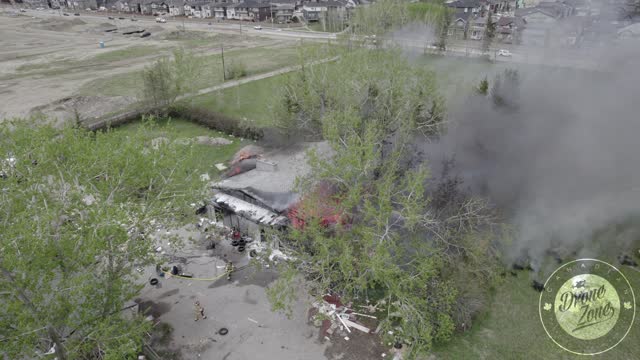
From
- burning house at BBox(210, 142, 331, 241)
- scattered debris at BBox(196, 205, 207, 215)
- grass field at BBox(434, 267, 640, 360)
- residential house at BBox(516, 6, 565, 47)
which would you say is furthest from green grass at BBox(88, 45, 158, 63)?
grass field at BBox(434, 267, 640, 360)

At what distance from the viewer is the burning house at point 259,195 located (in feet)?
68.5

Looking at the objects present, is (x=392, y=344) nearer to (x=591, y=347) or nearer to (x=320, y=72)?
(x=591, y=347)

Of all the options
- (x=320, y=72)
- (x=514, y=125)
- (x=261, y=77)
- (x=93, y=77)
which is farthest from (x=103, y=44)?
(x=514, y=125)

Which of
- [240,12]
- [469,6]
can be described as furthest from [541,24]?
[240,12]

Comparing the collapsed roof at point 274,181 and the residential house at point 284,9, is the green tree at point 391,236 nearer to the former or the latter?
the collapsed roof at point 274,181

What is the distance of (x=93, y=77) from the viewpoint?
2079 inches

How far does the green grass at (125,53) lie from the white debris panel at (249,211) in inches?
1993

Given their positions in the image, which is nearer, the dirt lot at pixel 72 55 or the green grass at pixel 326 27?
the dirt lot at pixel 72 55

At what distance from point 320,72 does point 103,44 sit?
6056cm

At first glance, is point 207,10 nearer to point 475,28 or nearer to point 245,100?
point 475,28

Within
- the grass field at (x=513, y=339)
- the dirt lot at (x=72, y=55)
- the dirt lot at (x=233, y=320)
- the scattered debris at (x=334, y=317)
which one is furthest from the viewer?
the dirt lot at (x=72, y=55)

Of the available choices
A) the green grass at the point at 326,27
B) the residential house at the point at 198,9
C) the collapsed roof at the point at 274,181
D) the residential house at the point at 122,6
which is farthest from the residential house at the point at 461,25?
the residential house at the point at 122,6

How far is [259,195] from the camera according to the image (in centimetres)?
2169

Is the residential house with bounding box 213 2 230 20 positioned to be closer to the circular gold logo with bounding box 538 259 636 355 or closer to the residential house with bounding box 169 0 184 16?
the residential house with bounding box 169 0 184 16
